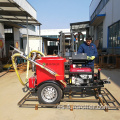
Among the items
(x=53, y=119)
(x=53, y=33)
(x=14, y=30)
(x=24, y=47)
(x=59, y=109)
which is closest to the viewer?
(x=53, y=119)

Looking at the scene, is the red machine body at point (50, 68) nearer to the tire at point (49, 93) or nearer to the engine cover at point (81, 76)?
the tire at point (49, 93)

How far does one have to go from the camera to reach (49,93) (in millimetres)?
3385

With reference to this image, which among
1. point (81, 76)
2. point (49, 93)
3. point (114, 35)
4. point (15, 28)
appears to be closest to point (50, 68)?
point (49, 93)

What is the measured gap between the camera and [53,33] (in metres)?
37.1

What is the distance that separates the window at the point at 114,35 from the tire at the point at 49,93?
318 inches

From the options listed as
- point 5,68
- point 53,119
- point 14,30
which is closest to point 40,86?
point 53,119

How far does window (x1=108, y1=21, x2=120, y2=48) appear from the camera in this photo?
1014 centimetres

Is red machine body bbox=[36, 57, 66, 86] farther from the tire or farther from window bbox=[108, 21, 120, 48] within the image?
window bbox=[108, 21, 120, 48]

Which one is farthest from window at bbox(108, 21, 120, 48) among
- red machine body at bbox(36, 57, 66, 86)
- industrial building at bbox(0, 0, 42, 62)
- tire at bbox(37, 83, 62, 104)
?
tire at bbox(37, 83, 62, 104)

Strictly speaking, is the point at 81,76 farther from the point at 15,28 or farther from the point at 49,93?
the point at 15,28

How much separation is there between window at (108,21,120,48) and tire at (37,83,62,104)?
8084 millimetres

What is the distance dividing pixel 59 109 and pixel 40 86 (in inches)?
29.8

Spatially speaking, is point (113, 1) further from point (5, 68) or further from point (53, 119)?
point (53, 119)

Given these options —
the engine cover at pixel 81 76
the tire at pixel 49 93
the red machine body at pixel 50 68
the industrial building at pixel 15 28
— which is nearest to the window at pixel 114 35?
the industrial building at pixel 15 28
